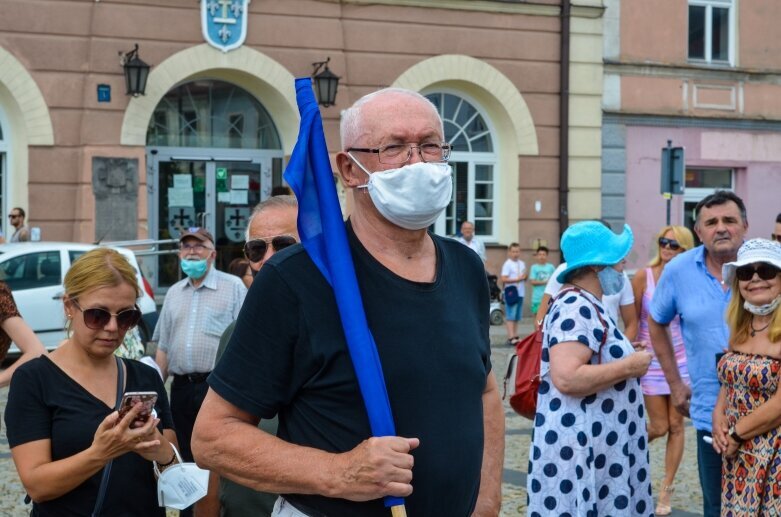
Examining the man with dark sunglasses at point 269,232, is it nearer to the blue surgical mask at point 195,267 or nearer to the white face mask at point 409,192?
the white face mask at point 409,192

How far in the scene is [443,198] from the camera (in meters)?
3.16

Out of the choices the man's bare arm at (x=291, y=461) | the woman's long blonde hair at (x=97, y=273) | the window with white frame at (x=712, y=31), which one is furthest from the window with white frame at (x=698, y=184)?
the man's bare arm at (x=291, y=461)

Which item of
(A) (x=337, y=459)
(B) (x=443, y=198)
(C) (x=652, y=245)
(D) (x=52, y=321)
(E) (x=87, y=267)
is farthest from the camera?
(C) (x=652, y=245)

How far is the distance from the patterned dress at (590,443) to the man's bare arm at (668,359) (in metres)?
1.40

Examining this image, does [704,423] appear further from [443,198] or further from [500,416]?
[443,198]

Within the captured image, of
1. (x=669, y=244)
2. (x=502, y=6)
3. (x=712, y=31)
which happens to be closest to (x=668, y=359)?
(x=669, y=244)

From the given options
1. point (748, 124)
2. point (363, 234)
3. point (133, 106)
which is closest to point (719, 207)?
point (363, 234)

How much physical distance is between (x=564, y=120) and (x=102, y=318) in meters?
19.4

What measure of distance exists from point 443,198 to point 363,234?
22 centimetres

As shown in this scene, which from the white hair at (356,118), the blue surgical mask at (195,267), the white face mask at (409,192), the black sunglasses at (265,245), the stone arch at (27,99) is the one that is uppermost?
the stone arch at (27,99)

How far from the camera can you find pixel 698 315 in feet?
20.8

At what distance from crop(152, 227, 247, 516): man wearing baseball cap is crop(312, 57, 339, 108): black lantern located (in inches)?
498

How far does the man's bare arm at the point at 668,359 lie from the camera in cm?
676

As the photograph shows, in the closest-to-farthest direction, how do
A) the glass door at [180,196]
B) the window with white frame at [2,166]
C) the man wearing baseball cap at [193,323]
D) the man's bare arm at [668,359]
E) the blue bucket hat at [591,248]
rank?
the blue bucket hat at [591,248] < the man's bare arm at [668,359] < the man wearing baseball cap at [193,323] < the window with white frame at [2,166] < the glass door at [180,196]
